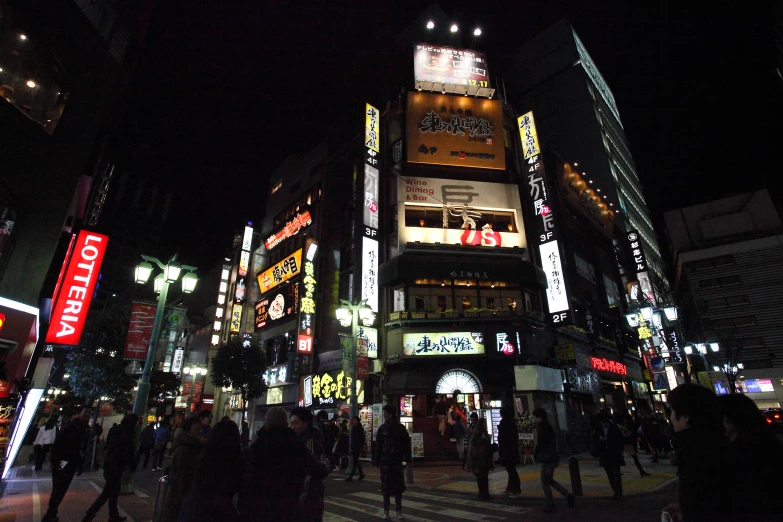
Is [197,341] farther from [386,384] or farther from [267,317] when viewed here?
[386,384]

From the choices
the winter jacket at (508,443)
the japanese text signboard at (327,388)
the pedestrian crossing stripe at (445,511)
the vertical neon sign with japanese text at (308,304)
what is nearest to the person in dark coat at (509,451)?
the winter jacket at (508,443)

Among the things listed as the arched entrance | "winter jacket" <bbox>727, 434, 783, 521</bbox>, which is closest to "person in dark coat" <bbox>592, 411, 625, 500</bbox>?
"winter jacket" <bbox>727, 434, 783, 521</bbox>

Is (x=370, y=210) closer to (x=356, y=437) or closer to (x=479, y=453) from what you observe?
(x=356, y=437)

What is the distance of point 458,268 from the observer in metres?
23.0

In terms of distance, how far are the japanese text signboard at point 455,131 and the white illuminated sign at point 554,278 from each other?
6.90 m

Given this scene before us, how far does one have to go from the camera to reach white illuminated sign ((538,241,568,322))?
23.3 m

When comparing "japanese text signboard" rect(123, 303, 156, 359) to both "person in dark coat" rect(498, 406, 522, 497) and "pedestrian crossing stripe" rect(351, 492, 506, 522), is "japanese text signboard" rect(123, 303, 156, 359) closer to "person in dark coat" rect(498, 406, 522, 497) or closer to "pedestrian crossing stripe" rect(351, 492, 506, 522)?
"pedestrian crossing stripe" rect(351, 492, 506, 522)

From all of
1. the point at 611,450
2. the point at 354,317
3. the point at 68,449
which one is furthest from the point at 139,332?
the point at 611,450

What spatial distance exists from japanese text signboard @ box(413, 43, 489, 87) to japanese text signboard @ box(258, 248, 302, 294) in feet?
57.0

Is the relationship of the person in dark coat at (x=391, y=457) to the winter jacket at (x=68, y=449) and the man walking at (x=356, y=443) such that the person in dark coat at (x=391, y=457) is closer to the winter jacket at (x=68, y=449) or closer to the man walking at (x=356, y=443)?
the winter jacket at (x=68, y=449)

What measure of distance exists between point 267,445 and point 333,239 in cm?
2900

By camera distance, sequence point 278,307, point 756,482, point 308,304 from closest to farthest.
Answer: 1. point 756,482
2. point 308,304
3. point 278,307

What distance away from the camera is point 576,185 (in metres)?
33.6

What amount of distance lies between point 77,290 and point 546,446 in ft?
46.8
